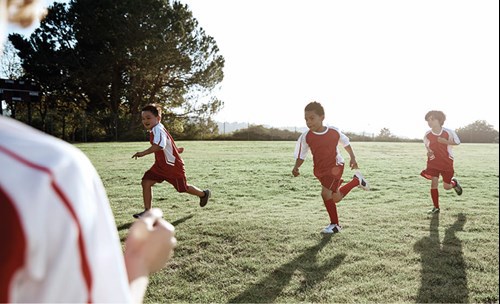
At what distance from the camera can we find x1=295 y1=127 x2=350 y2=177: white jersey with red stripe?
5906 millimetres

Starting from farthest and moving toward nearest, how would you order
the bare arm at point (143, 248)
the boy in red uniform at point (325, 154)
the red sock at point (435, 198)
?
the red sock at point (435, 198) < the boy in red uniform at point (325, 154) < the bare arm at point (143, 248)

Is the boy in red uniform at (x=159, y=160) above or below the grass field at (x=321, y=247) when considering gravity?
above

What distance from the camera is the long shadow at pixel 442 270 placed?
343 centimetres

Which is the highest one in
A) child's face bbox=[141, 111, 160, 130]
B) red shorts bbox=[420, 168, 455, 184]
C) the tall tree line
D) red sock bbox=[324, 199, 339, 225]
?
the tall tree line

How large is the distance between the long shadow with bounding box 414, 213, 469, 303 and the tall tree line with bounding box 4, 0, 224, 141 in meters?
25.0

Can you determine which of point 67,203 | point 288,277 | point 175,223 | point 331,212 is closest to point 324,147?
point 331,212

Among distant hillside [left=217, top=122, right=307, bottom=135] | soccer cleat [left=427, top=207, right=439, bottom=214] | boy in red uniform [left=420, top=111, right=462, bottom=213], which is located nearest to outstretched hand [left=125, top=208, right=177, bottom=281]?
soccer cleat [left=427, top=207, right=439, bottom=214]

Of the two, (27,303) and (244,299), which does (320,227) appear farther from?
(27,303)

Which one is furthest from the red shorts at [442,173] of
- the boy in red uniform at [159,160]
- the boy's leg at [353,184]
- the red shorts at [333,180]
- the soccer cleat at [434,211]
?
the boy in red uniform at [159,160]

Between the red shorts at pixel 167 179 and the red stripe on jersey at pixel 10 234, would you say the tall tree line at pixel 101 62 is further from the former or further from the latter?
the red stripe on jersey at pixel 10 234

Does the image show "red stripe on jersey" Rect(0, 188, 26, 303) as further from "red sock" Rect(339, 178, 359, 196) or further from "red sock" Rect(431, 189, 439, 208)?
"red sock" Rect(431, 189, 439, 208)

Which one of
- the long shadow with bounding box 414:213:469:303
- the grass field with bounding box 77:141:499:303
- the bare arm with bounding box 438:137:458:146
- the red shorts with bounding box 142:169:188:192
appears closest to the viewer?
the long shadow with bounding box 414:213:469:303

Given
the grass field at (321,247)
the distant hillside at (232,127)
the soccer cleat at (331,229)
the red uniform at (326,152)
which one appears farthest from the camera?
the distant hillside at (232,127)

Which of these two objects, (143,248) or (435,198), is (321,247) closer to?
(435,198)
